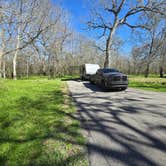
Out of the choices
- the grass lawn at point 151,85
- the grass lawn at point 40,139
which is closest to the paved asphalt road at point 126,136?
the grass lawn at point 40,139

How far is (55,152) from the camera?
2857 mm

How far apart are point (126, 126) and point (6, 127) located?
11.3ft

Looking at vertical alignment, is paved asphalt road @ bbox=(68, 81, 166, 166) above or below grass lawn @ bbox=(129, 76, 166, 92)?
below

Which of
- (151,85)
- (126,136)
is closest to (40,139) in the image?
(126,136)

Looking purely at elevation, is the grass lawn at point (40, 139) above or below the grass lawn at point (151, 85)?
below

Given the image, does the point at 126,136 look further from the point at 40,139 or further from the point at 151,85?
the point at 151,85

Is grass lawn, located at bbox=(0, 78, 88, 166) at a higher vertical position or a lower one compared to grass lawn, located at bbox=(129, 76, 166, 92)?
lower

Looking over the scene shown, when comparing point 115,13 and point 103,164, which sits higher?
point 115,13

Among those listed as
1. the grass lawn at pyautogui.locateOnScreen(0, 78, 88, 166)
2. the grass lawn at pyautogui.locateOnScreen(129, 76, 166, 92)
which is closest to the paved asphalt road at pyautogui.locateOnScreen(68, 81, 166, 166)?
the grass lawn at pyautogui.locateOnScreen(0, 78, 88, 166)

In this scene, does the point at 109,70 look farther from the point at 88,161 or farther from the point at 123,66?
the point at 123,66

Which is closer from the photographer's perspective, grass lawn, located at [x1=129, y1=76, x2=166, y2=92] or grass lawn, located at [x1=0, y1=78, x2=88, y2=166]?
grass lawn, located at [x1=0, y1=78, x2=88, y2=166]

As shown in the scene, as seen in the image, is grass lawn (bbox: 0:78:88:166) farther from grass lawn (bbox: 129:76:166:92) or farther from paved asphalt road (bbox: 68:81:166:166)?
grass lawn (bbox: 129:76:166:92)

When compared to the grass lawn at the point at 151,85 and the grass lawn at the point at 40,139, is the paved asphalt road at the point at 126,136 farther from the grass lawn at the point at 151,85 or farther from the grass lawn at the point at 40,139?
the grass lawn at the point at 151,85

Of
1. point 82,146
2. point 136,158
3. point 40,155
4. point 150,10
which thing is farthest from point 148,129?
point 150,10
